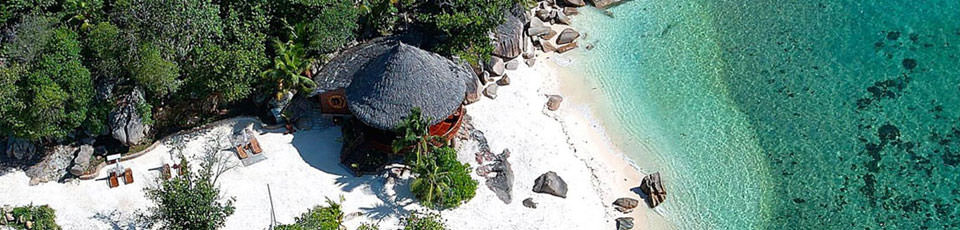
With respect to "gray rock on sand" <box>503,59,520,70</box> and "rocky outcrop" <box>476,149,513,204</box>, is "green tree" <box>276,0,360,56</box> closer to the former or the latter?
"gray rock on sand" <box>503,59,520,70</box>

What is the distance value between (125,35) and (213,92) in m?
3.21

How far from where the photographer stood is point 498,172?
2630 centimetres

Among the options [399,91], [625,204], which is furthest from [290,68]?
[625,204]

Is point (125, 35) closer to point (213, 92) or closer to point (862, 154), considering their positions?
point (213, 92)

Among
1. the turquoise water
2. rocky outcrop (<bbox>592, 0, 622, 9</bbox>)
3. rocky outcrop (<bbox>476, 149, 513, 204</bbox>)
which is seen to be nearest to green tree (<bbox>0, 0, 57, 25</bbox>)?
rocky outcrop (<bbox>476, 149, 513, 204</bbox>)

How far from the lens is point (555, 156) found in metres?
27.5

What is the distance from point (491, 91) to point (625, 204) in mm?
6617

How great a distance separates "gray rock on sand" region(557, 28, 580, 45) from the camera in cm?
3284

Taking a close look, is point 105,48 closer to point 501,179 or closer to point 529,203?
point 501,179

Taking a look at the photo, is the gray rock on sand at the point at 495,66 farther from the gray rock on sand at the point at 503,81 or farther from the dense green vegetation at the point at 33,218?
the dense green vegetation at the point at 33,218

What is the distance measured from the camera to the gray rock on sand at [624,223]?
2529cm

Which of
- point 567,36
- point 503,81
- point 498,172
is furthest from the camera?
point 567,36

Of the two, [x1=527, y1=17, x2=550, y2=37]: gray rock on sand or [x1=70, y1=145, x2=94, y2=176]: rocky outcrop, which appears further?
[x1=527, y1=17, x2=550, y2=37]: gray rock on sand

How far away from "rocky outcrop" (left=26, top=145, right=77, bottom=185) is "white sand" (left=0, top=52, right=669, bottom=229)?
0.94 ft
